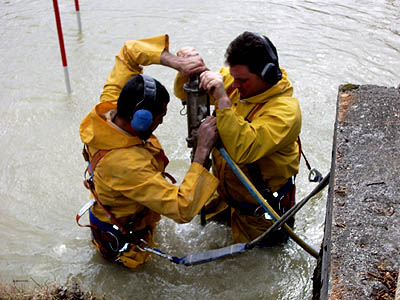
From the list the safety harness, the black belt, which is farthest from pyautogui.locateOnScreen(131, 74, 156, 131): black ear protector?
the black belt

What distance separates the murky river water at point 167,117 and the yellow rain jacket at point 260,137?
0.65 m

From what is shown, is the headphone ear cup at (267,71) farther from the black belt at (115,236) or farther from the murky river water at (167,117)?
the murky river water at (167,117)

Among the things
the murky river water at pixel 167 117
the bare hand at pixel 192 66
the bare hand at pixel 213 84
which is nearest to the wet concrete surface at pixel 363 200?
the bare hand at pixel 213 84

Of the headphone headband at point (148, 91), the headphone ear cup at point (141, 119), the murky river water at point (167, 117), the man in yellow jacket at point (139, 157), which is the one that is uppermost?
the headphone headband at point (148, 91)

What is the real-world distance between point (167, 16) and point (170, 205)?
7.43m

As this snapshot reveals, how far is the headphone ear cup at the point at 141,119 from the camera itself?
2633 millimetres

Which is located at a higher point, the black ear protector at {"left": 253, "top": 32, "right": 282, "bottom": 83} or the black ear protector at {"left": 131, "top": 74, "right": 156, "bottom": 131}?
the black ear protector at {"left": 253, "top": 32, "right": 282, "bottom": 83}

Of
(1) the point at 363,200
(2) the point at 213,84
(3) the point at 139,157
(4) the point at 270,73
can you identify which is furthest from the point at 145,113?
(1) the point at 363,200

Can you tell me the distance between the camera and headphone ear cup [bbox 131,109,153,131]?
263cm

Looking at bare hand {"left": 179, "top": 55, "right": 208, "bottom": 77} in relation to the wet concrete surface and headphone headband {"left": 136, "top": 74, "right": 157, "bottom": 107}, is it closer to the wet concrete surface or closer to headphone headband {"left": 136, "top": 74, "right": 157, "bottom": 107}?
headphone headband {"left": 136, "top": 74, "right": 157, "bottom": 107}

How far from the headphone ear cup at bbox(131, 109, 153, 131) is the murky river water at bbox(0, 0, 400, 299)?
1.64 metres

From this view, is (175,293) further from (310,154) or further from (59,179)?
(310,154)

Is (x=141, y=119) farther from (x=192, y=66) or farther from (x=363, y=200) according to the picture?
(x=363, y=200)

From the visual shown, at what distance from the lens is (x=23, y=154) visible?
5.46 metres
